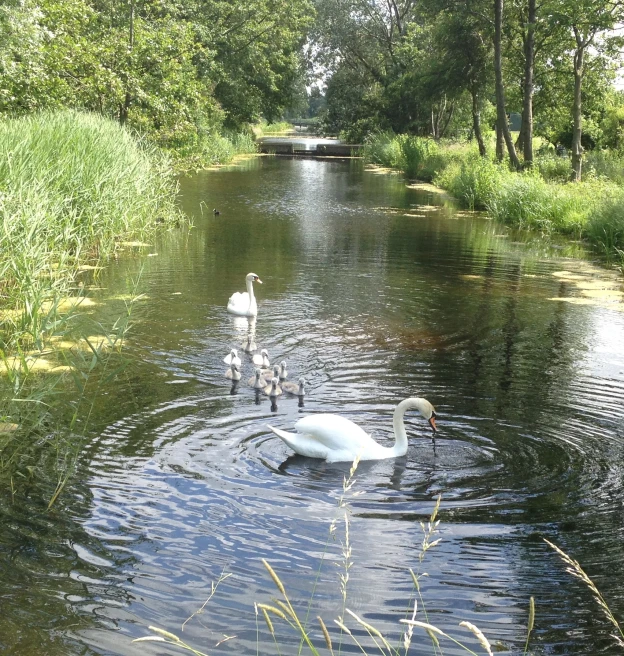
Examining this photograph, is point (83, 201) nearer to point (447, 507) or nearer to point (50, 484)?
point (50, 484)

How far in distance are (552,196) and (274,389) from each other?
576 inches

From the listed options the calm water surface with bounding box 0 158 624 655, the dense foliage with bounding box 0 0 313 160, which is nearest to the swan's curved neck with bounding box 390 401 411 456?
the calm water surface with bounding box 0 158 624 655

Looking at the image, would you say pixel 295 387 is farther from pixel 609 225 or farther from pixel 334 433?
pixel 609 225

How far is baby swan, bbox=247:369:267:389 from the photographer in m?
8.36

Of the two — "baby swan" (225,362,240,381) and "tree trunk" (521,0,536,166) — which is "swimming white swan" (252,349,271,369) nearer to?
"baby swan" (225,362,240,381)

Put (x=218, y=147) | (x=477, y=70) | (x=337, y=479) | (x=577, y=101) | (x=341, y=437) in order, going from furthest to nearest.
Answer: (x=218, y=147) < (x=477, y=70) < (x=577, y=101) < (x=341, y=437) < (x=337, y=479)

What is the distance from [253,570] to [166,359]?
462 centimetres

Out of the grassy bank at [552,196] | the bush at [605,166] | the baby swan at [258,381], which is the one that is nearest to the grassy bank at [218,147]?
the grassy bank at [552,196]

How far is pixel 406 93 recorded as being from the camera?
157ft

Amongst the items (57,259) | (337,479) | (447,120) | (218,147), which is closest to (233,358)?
(337,479)

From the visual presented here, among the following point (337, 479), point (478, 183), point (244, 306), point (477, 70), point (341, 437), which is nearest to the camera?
point (337, 479)

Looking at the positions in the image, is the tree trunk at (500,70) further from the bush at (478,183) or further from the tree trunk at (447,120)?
the tree trunk at (447,120)

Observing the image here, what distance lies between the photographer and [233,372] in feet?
28.1

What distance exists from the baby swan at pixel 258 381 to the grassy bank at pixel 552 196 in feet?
30.9
